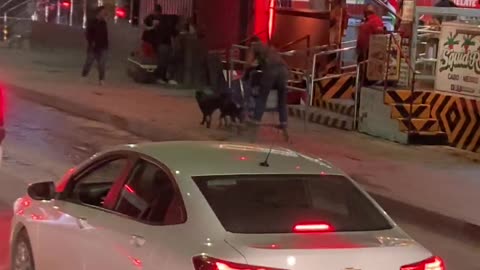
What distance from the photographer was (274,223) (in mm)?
5273

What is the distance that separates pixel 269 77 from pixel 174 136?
77.9 inches

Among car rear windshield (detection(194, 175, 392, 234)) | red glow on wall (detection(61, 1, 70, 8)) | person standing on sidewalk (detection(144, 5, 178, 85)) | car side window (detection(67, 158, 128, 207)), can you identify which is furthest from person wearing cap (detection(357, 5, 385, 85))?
red glow on wall (detection(61, 1, 70, 8))

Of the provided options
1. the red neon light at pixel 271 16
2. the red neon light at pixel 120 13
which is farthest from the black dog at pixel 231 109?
the red neon light at pixel 120 13

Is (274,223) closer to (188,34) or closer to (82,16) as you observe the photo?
(188,34)

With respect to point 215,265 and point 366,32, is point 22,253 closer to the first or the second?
point 215,265

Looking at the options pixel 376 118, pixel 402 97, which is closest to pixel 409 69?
pixel 402 97

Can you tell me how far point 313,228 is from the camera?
5.27 m

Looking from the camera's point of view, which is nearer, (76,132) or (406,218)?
(406,218)

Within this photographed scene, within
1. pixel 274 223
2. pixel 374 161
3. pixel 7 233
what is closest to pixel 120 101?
pixel 374 161

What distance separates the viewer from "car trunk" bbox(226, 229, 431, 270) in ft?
15.9

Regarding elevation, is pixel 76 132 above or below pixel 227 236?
below

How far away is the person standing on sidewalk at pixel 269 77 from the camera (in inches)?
675

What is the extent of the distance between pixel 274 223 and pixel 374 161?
34.1 ft

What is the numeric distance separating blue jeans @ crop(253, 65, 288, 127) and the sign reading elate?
2.83m
